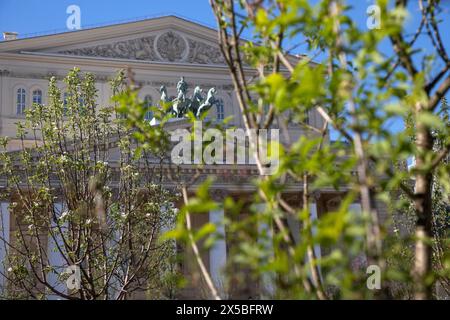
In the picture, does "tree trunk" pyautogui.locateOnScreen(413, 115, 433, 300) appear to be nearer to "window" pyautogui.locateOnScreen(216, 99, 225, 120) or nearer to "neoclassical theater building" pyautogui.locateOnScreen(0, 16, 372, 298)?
"neoclassical theater building" pyautogui.locateOnScreen(0, 16, 372, 298)

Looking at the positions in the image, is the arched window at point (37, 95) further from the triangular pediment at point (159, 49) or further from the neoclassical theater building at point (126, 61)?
the triangular pediment at point (159, 49)

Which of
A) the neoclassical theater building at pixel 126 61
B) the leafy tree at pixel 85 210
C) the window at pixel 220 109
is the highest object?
the neoclassical theater building at pixel 126 61

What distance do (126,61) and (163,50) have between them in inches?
98.1

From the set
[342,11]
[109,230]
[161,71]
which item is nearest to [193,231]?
[342,11]

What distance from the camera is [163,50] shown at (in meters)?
41.4

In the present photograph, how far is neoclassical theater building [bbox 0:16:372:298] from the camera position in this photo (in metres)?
37.9

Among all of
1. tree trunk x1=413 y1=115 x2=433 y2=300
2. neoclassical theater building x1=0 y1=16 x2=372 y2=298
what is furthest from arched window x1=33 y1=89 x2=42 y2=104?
tree trunk x1=413 y1=115 x2=433 y2=300

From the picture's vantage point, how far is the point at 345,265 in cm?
312

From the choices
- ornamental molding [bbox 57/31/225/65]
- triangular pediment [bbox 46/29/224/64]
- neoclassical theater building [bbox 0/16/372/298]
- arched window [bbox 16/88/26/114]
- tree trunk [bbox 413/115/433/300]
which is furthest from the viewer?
ornamental molding [bbox 57/31/225/65]

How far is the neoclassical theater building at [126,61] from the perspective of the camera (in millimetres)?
37938

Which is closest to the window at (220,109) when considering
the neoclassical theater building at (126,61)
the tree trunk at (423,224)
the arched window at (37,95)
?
the neoclassical theater building at (126,61)

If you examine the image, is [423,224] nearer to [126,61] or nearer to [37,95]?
[37,95]

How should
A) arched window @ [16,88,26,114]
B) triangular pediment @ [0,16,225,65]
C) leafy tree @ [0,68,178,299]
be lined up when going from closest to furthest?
leafy tree @ [0,68,178,299]
arched window @ [16,88,26,114]
triangular pediment @ [0,16,225,65]

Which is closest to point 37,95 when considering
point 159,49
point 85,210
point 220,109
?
point 159,49
